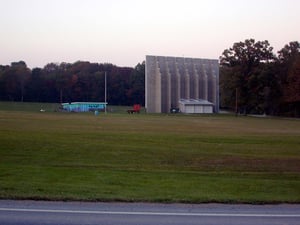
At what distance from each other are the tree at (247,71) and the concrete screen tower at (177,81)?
69.5 ft

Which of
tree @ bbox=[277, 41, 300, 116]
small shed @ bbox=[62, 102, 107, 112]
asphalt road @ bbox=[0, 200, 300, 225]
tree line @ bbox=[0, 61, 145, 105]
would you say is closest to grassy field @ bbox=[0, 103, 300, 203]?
asphalt road @ bbox=[0, 200, 300, 225]

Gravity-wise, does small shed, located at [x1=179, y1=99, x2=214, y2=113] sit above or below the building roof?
below

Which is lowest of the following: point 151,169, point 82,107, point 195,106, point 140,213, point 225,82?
point 151,169

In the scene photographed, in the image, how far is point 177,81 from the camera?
133 metres

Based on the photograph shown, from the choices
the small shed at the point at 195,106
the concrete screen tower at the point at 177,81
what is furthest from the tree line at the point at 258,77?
the concrete screen tower at the point at 177,81

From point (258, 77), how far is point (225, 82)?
8917 mm

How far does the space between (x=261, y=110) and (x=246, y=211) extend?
103 m

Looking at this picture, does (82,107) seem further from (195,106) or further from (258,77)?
(258,77)

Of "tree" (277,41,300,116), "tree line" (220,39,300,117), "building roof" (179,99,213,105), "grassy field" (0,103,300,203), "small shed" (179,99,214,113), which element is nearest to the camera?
"grassy field" (0,103,300,203)

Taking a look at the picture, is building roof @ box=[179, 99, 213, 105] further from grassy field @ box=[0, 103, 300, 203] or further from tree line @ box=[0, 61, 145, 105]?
grassy field @ box=[0, 103, 300, 203]

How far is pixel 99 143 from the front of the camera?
91.2ft

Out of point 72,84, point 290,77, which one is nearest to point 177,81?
point 290,77

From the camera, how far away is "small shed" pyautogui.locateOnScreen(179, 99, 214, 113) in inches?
4974

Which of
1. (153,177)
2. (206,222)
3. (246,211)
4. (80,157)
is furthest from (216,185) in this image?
(80,157)
